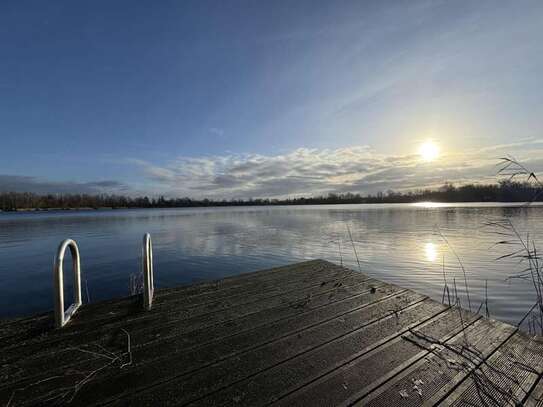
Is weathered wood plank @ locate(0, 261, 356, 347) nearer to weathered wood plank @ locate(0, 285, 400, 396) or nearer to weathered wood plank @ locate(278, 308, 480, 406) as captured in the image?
weathered wood plank @ locate(0, 285, 400, 396)

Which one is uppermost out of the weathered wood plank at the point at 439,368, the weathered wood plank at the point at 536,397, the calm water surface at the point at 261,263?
the weathered wood plank at the point at 439,368

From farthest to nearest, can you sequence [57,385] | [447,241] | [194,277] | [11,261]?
[447,241], [11,261], [194,277], [57,385]

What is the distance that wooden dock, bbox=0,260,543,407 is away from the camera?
1790mm

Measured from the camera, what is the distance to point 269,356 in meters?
2.22

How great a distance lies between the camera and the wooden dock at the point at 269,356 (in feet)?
5.87

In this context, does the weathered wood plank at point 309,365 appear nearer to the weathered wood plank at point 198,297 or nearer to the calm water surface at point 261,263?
the weathered wood plank at point 198,297

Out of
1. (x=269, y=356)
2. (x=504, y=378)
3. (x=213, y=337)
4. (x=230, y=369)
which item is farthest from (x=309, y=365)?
(x=504, y=378)

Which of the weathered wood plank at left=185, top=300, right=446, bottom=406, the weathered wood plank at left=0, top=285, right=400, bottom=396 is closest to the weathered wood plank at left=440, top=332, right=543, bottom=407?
the weathered wood plank at left=185, top=300, right=446, bottom=406

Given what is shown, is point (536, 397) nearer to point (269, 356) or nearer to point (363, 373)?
point (363, 373)

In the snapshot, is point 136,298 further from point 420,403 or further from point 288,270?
point 420,403

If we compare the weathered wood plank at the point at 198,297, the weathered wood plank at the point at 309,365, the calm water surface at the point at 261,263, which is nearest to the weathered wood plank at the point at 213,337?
the weathered wood plank at the point at 309,365

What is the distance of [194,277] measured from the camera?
8.66 m

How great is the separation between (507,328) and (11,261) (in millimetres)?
16654

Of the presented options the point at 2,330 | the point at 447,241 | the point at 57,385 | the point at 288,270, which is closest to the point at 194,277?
the point at 288,270
